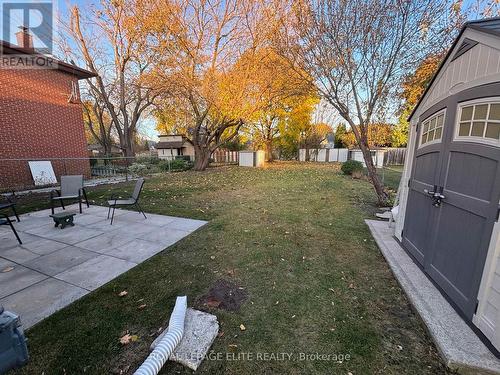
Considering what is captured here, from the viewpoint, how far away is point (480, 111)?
7.25ft

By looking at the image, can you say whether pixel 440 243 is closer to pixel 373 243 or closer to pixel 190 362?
pixel 373 243

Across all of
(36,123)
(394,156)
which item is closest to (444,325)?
(36,123)

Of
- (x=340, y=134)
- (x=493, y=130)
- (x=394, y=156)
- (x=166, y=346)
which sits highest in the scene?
(x=340, y=134)

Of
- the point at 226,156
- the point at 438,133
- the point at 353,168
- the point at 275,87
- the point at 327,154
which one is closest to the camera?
the point at 438,133

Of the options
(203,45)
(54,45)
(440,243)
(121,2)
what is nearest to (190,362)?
(440,243)

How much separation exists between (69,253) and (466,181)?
5353 millimetres

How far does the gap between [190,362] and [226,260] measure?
5.64 ft

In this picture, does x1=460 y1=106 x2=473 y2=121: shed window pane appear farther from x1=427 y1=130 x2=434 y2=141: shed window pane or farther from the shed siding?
x1=427 y1=130 x2=434 y2=141: shed window pane

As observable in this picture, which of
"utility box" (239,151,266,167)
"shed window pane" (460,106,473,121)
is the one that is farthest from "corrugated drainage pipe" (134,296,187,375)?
"utility box" (239,151,266,167)

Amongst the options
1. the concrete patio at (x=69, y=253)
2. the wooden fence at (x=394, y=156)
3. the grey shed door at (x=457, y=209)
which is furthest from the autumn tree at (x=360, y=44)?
the wooden fence at (x=394, y=156)

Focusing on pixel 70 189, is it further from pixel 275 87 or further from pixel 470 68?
pixel 275 87

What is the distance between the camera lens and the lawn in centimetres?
183

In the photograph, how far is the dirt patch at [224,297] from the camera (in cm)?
250

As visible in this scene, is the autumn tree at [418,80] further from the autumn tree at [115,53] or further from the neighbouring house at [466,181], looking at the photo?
the autumn tree at [115,53]
